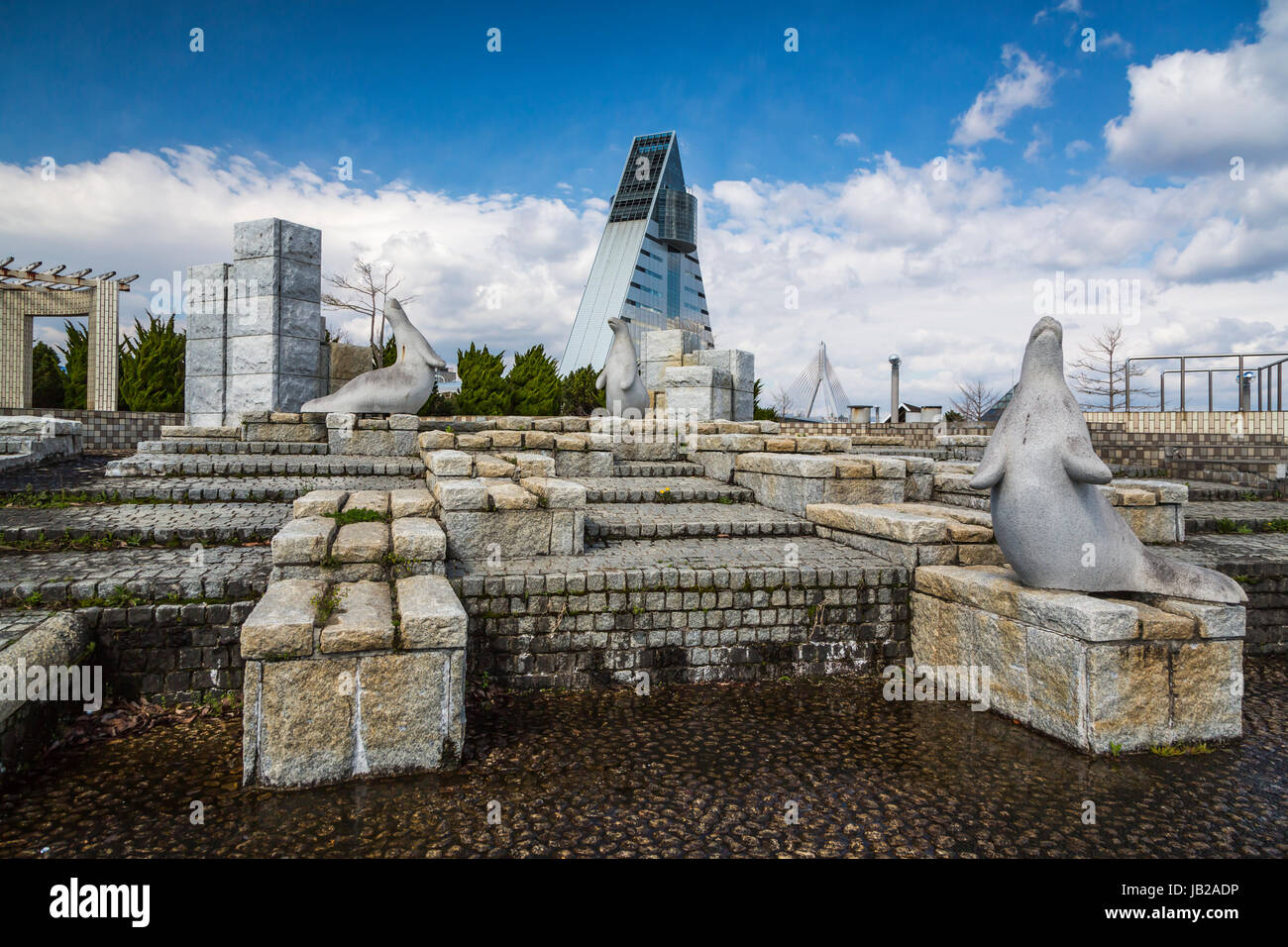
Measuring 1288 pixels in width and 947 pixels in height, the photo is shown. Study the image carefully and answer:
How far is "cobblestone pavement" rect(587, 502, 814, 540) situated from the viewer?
6652mm

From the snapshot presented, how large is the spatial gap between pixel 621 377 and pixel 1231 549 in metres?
8.53

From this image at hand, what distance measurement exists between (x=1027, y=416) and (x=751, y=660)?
2.32 meters

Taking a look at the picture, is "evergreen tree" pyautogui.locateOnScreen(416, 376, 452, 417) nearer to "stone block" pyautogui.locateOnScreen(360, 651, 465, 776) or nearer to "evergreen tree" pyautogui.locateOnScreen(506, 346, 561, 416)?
"evergreen tree" pyautogui.locateOnScreen(506, 346, 561, 416)

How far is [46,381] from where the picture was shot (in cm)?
1966

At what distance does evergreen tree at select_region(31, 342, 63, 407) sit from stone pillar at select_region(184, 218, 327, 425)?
11.3 meters

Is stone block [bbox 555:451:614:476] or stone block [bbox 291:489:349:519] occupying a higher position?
stone block [bbox 555:451:614:476]

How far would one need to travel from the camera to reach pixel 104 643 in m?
4.29

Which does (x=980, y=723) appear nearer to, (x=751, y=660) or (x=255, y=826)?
(x=751, y=660)

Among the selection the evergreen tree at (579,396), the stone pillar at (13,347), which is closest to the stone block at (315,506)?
the evergreen tree at (579,396)

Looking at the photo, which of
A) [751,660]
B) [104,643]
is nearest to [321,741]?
[104,643]

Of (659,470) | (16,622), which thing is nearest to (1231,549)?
(659,470)

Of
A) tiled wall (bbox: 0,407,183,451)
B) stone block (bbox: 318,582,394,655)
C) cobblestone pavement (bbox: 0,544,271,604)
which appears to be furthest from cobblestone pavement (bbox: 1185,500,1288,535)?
tiled wall (bbox: 0,407,183,451)

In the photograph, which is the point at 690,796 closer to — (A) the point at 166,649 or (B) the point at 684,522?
(A) the point at 166,649

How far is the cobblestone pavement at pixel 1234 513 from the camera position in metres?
8.05
